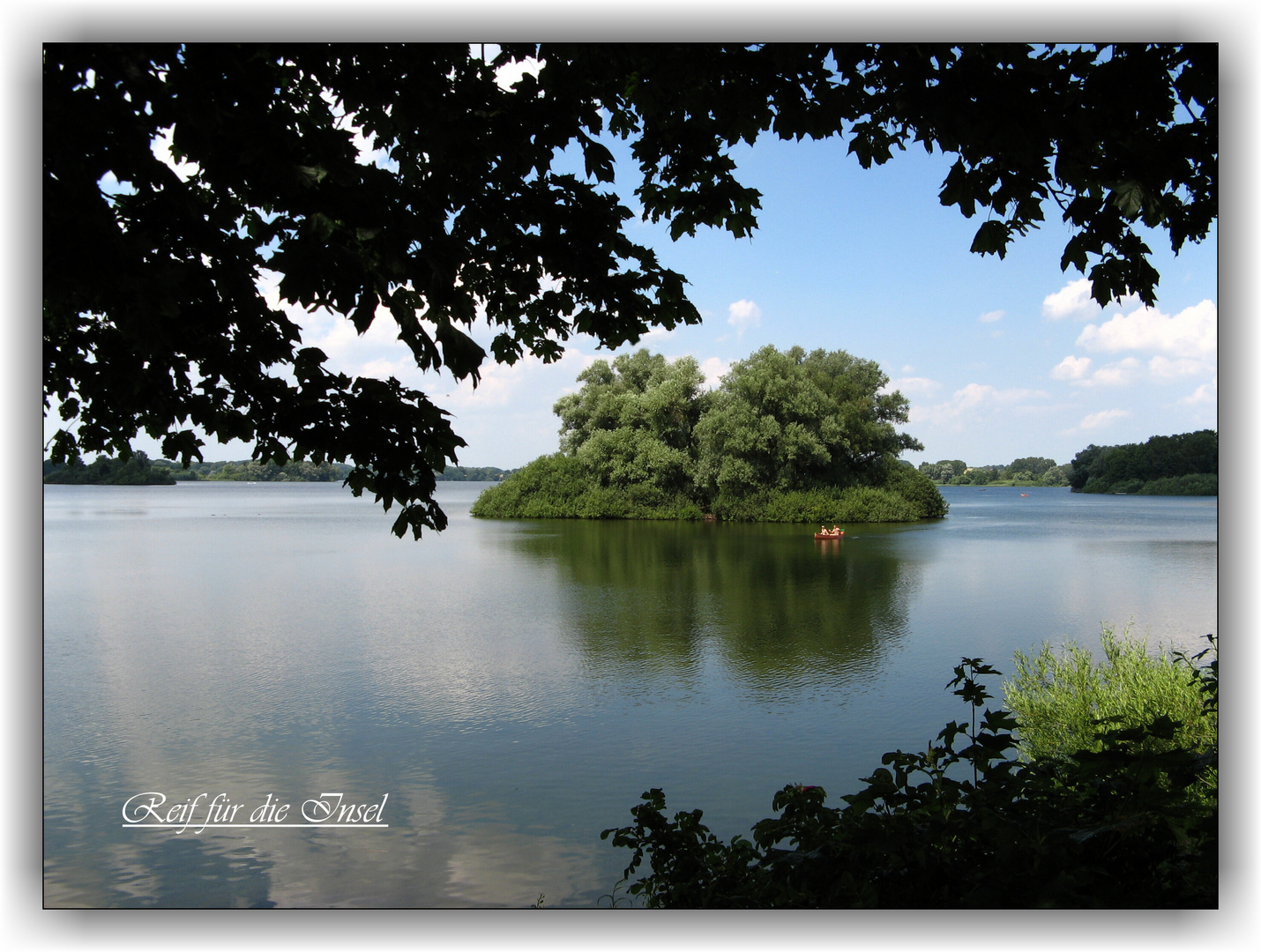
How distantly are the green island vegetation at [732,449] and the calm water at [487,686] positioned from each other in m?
5.78

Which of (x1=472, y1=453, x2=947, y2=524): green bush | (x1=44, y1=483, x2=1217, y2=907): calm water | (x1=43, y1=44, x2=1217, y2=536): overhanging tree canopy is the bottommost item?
(x1=44, y1=483, x2=1217, y2=907): calm water

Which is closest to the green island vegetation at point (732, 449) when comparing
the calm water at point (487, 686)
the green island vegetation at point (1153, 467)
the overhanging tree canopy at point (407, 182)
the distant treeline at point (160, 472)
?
the calm water at point (487, 686)

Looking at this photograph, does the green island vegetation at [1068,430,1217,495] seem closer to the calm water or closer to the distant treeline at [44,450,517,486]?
the calm water

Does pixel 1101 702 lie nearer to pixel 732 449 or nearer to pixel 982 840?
pixel 982 840

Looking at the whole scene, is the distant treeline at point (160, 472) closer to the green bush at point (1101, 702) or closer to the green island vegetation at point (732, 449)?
the green bush at point (1101, 702)

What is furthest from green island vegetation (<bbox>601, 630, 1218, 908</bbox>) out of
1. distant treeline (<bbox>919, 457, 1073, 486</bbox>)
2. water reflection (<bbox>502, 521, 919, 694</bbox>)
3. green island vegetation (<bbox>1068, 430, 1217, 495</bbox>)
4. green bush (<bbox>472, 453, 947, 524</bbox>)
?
green bush (<bbox>472, 453, 947, 524</bbox>)

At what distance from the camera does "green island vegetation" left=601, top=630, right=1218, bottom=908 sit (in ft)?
6.65

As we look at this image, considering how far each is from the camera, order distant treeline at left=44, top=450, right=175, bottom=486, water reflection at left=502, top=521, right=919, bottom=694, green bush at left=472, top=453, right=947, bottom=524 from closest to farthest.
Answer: distant treeline at left=44, top=450, right=175, bottom=486
water reflection at left=502, top=521, right=919, bottom=694
green bush at left=472, top=453, right=947, bottom=524

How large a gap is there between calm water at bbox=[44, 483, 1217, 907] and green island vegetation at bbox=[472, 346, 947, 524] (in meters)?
5.78

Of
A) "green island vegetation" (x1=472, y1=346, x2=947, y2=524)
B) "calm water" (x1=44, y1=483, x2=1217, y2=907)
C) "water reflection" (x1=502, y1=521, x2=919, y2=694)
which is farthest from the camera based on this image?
"green island vegetation" (x1=472, y1=346, x2=947, y2=524)

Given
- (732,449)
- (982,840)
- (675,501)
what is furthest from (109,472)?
(675,501)

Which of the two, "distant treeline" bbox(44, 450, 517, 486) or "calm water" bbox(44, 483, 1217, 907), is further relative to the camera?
"calm water" bbox(44, 483, 1217, 907)

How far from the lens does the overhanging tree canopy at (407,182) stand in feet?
6.90
